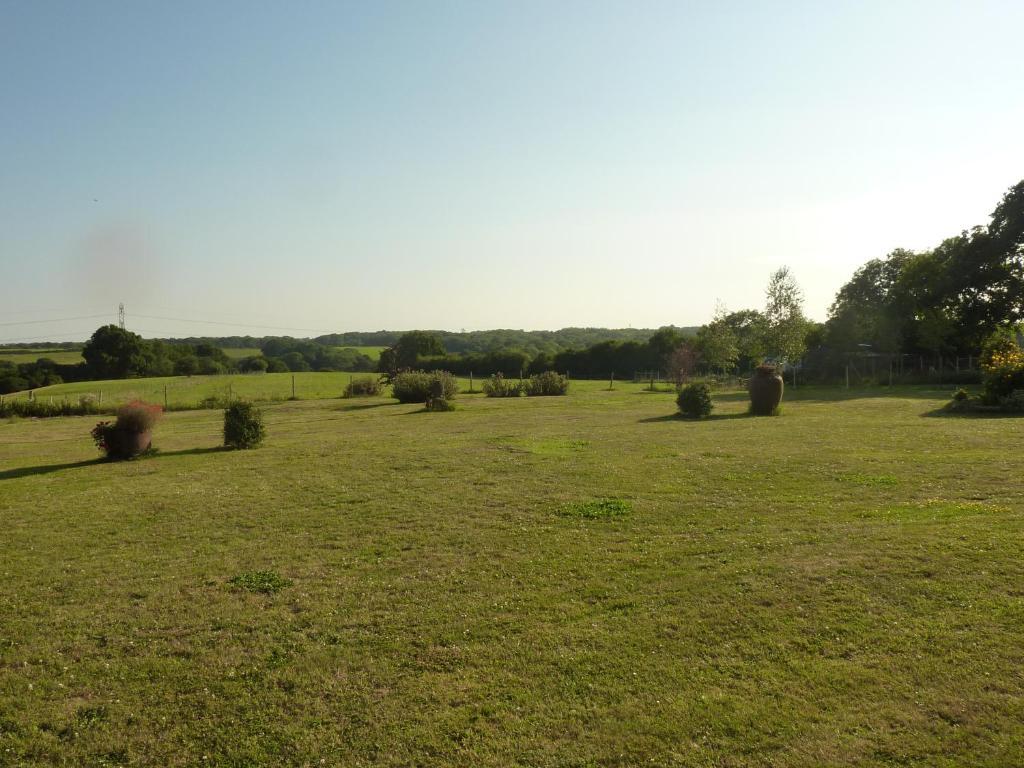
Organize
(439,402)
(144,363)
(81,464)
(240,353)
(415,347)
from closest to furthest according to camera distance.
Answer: (81,464) → (439,402) → (144,363) → (415,347) → (240,353)

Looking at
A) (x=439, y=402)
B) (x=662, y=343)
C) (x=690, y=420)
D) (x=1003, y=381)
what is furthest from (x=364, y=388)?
(x=662, y=343)

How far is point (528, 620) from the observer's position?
5484 millimetres

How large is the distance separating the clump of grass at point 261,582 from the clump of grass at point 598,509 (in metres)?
3.86

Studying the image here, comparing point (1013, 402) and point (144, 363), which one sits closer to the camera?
point (1013, 402)

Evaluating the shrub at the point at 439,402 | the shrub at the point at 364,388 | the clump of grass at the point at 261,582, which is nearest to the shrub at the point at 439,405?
the shrub at the point at 439,402

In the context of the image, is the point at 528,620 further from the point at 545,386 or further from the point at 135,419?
the point at 545,386

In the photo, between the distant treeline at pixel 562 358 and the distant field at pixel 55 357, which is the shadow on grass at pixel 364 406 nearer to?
the distant treeline at pixel 562 358

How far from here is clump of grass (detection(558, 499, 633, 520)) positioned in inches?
349

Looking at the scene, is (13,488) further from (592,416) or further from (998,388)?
(998,388)

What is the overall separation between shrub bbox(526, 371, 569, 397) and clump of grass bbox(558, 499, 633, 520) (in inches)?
1174

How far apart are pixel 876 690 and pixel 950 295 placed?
144 feet

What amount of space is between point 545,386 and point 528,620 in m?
34.4

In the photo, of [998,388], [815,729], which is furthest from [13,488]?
[998,388]

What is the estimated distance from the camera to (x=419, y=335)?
3214 inches
